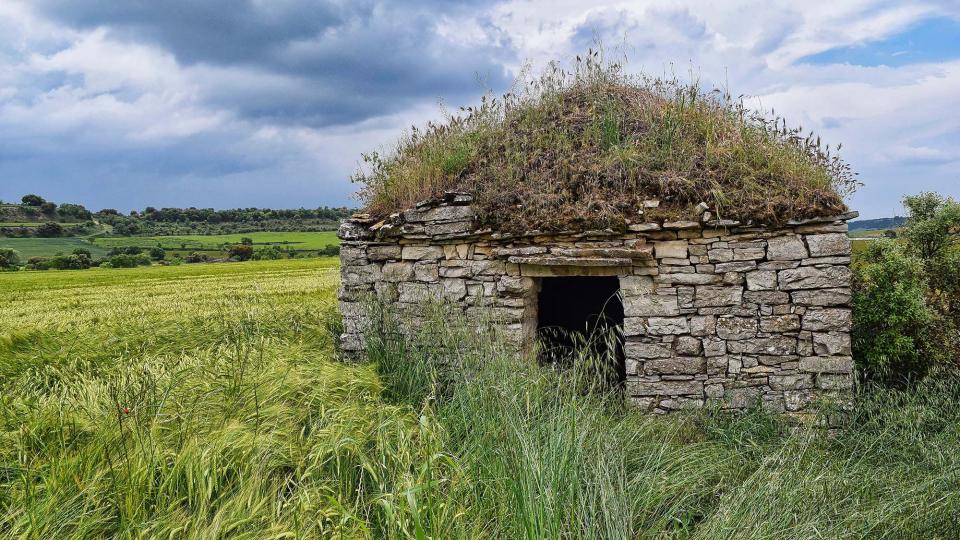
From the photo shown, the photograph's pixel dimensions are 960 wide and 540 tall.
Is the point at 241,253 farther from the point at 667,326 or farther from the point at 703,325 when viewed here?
the point at 703,325

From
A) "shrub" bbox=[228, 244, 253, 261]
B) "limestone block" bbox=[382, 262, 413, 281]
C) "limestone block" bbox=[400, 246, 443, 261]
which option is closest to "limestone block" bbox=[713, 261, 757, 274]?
"limestone block" bbox=[400, 246, 443, 261]

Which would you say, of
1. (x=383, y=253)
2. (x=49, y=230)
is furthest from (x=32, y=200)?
(x=383, y=253)

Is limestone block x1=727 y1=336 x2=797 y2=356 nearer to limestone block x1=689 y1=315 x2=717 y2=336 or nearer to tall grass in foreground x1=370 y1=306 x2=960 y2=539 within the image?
limestone block x1=689 y1=315 x2=717 y2=336

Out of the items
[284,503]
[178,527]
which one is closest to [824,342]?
[284,503]

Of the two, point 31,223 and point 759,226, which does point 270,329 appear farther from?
point 31,223

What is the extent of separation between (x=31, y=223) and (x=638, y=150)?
6429 cm

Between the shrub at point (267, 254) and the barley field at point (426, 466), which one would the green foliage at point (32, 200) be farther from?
the barley field at point (426, 466)

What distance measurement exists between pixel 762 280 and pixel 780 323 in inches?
20.0

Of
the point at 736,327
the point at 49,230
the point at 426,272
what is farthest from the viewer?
the point at 49,230

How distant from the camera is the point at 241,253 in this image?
1740 inches

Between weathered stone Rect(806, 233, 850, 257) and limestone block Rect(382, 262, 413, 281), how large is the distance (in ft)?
15.0

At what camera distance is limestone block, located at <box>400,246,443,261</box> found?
684 cm

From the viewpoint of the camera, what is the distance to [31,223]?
52.7 meters

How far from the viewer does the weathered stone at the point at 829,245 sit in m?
5.80
